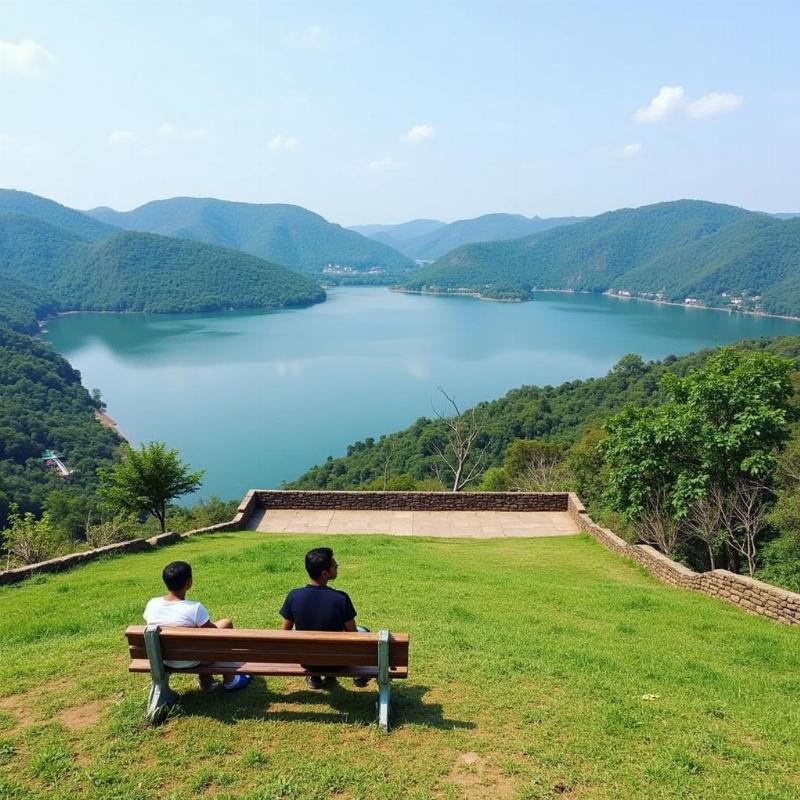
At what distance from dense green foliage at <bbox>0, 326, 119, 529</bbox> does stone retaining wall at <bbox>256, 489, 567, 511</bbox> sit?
27821 millimetres

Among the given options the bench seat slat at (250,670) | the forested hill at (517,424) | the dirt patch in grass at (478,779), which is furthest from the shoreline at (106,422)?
the dirt patch in grass at (478,779)

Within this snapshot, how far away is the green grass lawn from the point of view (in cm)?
364

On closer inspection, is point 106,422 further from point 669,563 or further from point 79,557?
point 669,563

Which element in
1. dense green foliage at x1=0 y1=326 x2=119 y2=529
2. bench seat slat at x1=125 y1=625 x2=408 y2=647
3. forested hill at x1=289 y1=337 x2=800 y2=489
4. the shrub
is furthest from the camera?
dense green foliage at x1=0 y1=326 x2=119 y2=529

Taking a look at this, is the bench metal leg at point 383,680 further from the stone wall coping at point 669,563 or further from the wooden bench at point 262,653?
the stone wall coping at point 669,563

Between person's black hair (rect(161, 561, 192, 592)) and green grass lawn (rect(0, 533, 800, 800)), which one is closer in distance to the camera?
green grass lawn (rect(0, 533, 800, 800))

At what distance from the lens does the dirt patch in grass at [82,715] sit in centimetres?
418


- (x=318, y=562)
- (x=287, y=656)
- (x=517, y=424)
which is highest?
(x=318, y=562)

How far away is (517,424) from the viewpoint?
5991cm

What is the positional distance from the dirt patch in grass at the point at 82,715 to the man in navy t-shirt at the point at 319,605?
140 centimetres

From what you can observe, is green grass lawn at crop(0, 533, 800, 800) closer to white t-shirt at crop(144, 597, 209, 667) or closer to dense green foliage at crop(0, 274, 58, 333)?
white t-shirt at crop(144, 597, 209, 667)

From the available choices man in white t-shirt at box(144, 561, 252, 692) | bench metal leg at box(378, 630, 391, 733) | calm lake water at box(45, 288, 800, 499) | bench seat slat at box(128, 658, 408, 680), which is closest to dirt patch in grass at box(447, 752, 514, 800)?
bench metal leg at box(378, 630, 391, 733)

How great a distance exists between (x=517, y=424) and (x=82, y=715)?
2255 inches

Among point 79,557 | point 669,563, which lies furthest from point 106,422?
point 669,563
